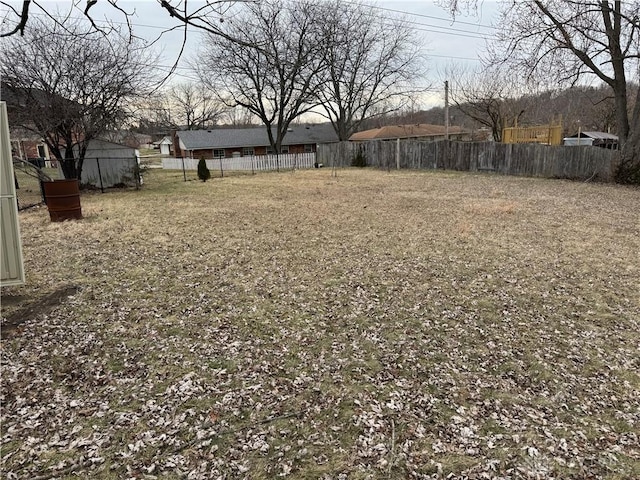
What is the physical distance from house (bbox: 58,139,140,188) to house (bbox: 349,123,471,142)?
2387 cm

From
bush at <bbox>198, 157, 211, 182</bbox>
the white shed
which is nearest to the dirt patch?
the white shed

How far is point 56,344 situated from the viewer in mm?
3504

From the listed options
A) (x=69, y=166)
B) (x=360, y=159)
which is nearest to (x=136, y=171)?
(x=69, y=166)

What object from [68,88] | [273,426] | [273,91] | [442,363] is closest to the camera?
[273,426]

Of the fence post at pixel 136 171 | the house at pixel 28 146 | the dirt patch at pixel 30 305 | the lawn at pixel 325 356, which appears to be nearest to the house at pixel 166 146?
the house at pixel 28 146

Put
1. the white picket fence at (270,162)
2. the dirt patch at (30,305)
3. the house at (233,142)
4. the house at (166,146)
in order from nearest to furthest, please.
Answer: the dirt patch at (30,305) < the white picket fence at (270,162) < the house at (233,142) < the house at (166,146)

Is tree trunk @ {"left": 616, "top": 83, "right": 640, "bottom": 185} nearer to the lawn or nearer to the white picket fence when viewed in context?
the lawn

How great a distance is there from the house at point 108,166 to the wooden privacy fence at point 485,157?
1194cm

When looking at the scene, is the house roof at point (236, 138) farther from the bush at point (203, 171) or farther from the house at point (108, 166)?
the house at point (108, 166)

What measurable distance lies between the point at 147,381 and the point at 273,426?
111cm

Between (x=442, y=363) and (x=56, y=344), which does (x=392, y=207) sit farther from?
(x=56, y=344)

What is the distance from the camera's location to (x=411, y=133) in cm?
3812

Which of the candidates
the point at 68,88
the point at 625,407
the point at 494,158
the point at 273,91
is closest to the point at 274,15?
the point at 273,91

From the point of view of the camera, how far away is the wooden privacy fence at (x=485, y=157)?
14945 millimetres
